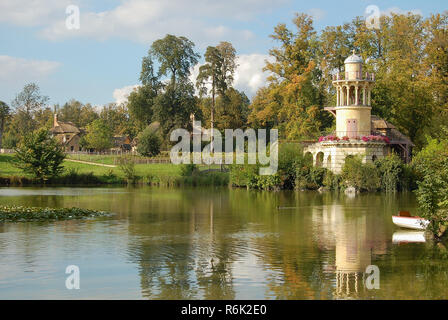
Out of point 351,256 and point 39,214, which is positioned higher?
point 39,214

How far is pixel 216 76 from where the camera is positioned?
250 feet

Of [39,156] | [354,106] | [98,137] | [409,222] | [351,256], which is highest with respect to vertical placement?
[354,106]

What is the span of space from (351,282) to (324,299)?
2009 millimetres

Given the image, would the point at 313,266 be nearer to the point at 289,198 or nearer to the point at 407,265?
the point at 407,265

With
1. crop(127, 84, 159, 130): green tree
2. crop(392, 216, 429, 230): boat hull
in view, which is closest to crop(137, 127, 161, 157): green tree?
crop(127, 84, 159, 130): green tree

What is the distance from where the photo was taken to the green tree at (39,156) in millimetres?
58938

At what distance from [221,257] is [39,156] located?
44208 mm

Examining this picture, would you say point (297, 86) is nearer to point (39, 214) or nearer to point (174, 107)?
point (174, 107)

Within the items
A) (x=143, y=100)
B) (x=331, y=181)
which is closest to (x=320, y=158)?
(x=331, y=181)

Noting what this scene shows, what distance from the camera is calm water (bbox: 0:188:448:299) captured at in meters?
14.9

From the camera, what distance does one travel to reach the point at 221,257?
19.3 metres

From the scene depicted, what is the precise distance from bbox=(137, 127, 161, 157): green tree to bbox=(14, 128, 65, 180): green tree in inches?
598

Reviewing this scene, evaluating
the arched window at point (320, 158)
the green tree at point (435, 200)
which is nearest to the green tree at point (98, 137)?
the arched window at point (320, 158)

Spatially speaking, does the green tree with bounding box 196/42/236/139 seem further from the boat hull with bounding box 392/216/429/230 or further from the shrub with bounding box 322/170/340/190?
the boat hull with bounding box 392/216/429/230
